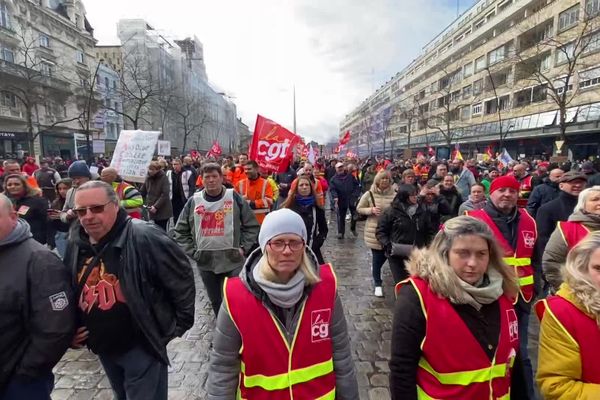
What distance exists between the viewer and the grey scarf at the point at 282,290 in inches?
78.3

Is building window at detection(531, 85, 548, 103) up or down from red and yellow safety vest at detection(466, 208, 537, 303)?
up

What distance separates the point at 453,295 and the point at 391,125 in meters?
89.1

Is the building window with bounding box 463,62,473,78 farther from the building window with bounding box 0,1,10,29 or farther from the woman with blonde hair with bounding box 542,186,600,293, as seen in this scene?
the woman with blonde hair with bounding box 542,186,600,293

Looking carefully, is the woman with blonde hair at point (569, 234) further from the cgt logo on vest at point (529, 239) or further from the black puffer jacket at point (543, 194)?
the black puffer jacket at point (543, 194)

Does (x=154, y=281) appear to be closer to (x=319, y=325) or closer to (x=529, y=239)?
(x=319, y=325)

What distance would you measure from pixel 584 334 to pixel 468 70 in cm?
5897

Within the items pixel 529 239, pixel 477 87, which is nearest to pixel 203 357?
pixel 529 239

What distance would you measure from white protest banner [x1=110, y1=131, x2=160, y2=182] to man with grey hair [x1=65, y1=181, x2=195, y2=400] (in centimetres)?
524

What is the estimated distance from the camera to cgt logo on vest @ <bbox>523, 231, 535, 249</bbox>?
3.42 m

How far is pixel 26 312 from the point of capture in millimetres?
2117

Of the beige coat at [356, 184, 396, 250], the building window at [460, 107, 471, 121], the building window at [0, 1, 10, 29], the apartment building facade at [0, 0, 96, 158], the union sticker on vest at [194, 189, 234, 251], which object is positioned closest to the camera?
the union sticker on vest at [194, 189, 234, 251]

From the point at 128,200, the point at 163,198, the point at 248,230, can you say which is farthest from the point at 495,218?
the point at 163,198

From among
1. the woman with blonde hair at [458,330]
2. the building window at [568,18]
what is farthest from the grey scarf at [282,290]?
the building window at [568,18]

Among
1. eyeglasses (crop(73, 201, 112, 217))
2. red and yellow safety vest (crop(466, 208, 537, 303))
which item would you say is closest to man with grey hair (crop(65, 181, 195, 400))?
eyeglasses (crop(73, 201, 112, 217))
